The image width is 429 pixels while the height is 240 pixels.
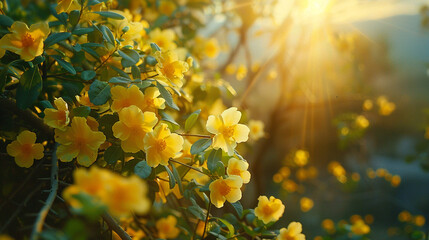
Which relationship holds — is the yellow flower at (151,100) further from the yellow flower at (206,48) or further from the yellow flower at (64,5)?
the yellow flower at (206,48)

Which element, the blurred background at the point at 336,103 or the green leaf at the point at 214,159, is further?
the blurred background at the point at 336,103

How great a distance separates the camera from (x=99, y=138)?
637mm

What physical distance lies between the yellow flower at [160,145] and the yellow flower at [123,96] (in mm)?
84

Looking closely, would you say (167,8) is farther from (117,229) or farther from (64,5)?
(117,229)

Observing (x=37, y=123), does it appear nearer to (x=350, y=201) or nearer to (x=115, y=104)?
(x=115, y=104)

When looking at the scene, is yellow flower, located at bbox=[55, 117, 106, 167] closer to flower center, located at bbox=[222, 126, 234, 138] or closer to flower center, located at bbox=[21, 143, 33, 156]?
flower center, located at bbox=[21, 143, 33, 156]

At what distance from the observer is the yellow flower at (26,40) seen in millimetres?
626

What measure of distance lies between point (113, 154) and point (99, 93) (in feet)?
0.42

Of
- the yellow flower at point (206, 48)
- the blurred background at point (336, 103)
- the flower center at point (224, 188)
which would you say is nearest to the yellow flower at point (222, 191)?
the flower center at point (224, 188)

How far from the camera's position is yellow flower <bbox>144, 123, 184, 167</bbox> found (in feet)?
2.03

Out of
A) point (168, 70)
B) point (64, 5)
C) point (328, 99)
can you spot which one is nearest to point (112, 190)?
point (168, 70)

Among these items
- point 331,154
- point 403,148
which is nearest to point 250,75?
point 331,154

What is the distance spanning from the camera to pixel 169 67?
28.9 inches

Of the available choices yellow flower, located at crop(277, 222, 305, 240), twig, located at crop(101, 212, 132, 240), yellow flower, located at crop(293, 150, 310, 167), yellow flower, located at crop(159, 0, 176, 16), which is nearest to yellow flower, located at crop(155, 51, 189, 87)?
twig, located at crop(101, 212, 132, 240)
